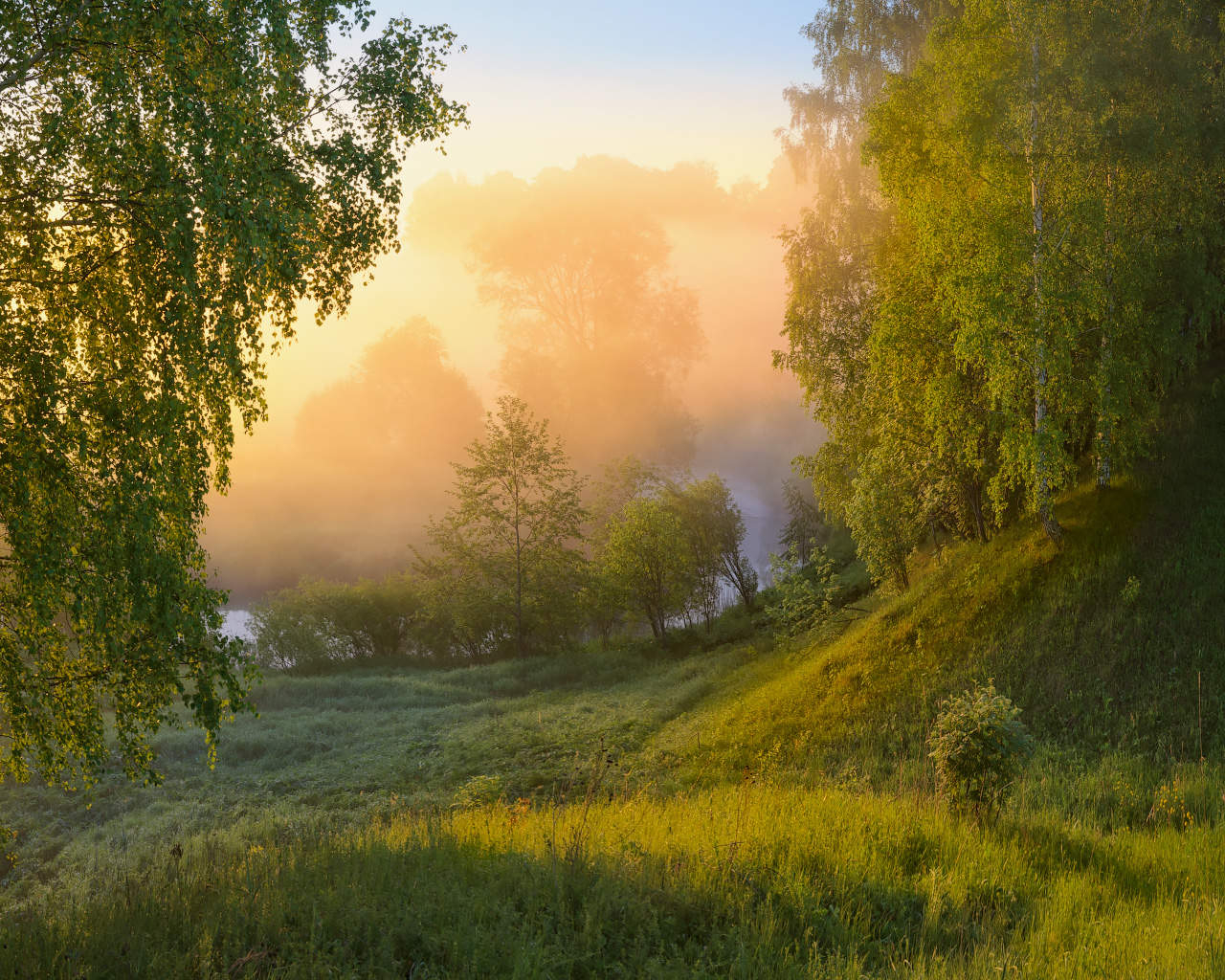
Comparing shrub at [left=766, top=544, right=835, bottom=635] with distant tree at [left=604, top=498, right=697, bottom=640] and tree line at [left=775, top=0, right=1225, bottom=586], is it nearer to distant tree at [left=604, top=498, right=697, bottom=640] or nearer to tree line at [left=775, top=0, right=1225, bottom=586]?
tree line at [left=775, top=0, right=1225, bottom=586]

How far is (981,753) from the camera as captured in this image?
7301 mm

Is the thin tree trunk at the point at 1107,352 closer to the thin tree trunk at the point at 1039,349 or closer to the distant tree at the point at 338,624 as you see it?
the thin tree trunk at the point at 1039,349

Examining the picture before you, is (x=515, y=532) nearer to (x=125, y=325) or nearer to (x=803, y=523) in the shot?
(x=803, y=523)

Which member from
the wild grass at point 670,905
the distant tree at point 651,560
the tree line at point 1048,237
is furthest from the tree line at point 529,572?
the wild grass at point 670,905

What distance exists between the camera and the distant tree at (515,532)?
3359 centimetres

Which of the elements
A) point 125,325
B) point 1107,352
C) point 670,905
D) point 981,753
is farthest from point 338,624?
point 670,905

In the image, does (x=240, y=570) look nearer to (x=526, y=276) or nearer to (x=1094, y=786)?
(x=526, y=276)

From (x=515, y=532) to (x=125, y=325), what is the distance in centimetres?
2742

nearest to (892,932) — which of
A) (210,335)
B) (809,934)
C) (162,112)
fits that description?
(809,934)

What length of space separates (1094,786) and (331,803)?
37.7ft

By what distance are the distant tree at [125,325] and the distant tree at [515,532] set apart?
2608 centimetres

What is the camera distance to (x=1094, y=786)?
9141mm

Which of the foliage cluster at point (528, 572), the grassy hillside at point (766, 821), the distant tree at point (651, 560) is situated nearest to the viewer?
the grassy hillside at point (766, 821)

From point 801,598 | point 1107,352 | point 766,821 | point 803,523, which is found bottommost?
point 766,821
